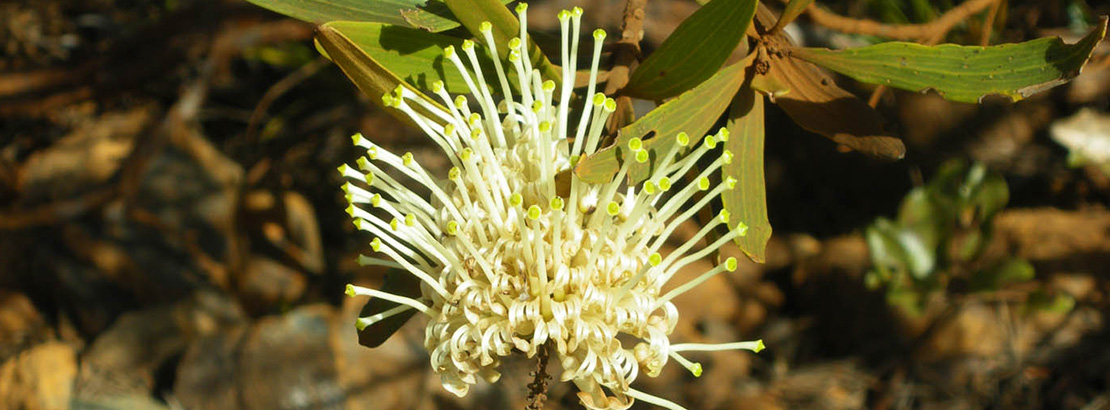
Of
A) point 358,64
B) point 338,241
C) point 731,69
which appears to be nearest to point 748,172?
point 731,69

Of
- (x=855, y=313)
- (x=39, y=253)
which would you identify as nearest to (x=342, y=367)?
(x=39, y=253)

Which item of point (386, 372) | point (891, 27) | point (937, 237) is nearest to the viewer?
point (891, 27)

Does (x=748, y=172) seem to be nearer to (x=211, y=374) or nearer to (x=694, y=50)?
(x=694, y=50)

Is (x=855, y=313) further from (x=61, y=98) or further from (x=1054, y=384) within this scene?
(x=61, y=98)

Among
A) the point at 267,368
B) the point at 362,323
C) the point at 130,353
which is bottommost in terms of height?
the point at 130,353

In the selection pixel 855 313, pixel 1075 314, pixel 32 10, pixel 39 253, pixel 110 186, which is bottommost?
pixel 39 253

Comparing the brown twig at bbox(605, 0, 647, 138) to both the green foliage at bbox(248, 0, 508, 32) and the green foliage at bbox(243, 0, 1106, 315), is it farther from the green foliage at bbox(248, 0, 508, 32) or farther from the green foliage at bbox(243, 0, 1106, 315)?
the green foliage at bbox(248, 0, 508, 32)
